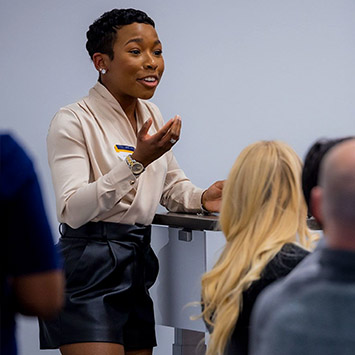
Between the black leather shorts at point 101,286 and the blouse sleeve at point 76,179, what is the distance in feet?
0.31

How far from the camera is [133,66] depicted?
9.64 feet

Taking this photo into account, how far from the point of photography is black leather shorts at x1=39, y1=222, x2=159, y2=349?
277 cm

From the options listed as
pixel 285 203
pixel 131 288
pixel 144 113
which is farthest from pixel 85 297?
pixel 285 203

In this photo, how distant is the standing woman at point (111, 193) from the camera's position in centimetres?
271

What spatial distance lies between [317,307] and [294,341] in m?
0.06

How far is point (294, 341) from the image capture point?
117 centimetres

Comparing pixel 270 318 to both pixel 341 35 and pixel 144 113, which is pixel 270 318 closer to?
pixel 144 113

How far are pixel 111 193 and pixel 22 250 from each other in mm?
1255

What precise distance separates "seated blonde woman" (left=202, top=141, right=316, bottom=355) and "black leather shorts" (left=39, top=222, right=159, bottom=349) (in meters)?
0.66

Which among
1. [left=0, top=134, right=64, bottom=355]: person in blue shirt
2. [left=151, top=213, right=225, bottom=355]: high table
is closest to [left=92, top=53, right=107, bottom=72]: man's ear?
[left=151, top=213, right=225, bottom=355]: high table

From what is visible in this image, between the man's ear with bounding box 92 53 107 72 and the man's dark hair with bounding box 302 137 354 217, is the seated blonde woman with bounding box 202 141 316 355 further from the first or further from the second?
the man's ear with bounding box 92 53 107 72

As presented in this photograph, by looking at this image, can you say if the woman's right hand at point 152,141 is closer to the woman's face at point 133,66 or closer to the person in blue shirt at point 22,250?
the woman's face at point 133,66

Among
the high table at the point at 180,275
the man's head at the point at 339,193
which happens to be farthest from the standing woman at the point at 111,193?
the man's head at the point at 339,193

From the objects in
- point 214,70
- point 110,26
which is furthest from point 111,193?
point 214,70
